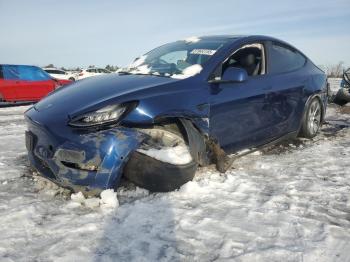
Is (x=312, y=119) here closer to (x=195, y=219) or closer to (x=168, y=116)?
(x=168, y=116)

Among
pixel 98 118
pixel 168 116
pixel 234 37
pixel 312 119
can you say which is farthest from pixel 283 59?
pixel 98 118

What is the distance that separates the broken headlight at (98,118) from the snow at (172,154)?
0.34 m

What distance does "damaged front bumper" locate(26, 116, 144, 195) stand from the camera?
3.14 meters

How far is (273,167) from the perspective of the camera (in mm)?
4453

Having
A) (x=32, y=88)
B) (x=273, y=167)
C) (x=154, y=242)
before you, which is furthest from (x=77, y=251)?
(x=32, y=88)

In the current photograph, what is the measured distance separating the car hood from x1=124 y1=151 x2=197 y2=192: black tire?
1.73ft

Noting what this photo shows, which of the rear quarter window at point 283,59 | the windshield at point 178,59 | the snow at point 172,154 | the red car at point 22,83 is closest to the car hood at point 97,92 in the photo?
the windshield at point 178,59

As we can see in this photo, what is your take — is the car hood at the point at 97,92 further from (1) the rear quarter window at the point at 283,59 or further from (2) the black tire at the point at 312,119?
(2) the black tire at the point at 312,119

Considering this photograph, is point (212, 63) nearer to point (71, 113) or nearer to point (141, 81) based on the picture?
point (141, 81)

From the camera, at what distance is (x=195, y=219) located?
302 cm

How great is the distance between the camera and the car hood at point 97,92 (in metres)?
3.39

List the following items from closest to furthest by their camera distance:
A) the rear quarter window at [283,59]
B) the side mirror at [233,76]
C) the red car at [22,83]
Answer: the side mirror at [233,76] → the rear quarter window at [283,59] → the red car at [22,83]

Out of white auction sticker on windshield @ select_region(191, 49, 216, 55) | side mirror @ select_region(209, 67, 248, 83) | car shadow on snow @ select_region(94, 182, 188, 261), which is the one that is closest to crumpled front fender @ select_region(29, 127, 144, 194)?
car shadow on snow @ select_region(94, 182, 188, 261)

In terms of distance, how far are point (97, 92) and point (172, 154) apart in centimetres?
87
